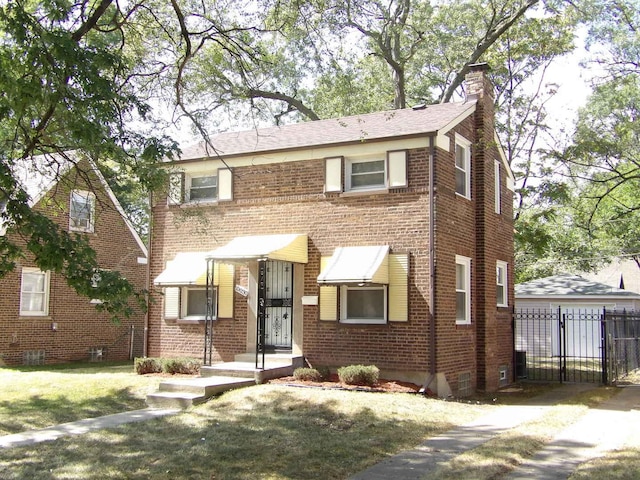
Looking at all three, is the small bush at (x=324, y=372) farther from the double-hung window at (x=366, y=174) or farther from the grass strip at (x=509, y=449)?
the grass strip at (x=509, y=449)

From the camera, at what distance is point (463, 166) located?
17.1 m

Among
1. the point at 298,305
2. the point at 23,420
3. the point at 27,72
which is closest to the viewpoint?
the point at 27,72

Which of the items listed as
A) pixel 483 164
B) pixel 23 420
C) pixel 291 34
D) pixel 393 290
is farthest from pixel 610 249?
pixel 23 420

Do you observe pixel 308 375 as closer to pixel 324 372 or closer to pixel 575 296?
pixel 324 372

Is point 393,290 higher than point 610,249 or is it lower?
lower

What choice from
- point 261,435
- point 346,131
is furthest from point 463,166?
point 261,435

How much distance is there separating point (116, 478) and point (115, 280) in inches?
91.3

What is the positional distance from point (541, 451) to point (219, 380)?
267 inches

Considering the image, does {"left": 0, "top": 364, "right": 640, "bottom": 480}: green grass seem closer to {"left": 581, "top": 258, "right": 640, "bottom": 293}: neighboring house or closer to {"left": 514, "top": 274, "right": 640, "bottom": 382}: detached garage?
{"left": 514, "top": 274, "right": 640, "bottom": 382}: detached garage

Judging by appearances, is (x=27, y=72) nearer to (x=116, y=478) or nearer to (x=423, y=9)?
(x=116, y=478)

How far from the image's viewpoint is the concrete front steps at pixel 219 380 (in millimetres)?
13067

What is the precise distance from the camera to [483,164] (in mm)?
17844

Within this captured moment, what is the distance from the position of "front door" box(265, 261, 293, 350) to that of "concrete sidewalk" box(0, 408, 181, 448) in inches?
165

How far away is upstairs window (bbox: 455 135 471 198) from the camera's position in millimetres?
16750
